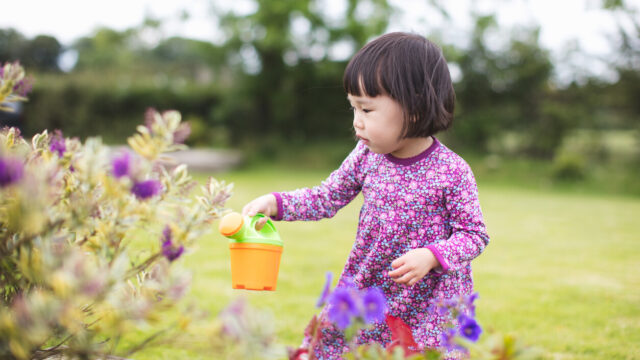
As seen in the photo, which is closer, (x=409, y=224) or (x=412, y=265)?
(x=412, y=265)

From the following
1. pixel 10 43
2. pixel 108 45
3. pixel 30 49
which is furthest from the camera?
pixel 108 45

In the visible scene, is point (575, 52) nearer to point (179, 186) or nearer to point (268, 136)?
point (268, 136)

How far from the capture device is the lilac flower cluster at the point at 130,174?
1.22 meters

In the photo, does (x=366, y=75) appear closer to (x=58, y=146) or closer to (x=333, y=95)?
(x=58, y=146)

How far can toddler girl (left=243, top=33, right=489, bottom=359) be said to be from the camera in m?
2.01

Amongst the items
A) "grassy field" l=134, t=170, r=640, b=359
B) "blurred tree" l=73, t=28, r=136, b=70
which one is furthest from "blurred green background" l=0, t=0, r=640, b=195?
"blurred tree" l=73, t=28, r=136, b=70

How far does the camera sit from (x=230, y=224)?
187cm

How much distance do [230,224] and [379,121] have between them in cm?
64

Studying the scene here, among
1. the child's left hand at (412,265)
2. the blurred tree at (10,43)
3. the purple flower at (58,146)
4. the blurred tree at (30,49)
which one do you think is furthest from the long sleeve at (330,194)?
the blurred tree at (10,43)

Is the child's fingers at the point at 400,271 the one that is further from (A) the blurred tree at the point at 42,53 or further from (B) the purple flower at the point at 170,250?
(A) the blurred tree at the point at 42,53

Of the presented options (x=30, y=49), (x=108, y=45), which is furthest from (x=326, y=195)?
(x=108, y=45)

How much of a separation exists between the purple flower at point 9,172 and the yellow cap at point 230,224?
821 millimetres

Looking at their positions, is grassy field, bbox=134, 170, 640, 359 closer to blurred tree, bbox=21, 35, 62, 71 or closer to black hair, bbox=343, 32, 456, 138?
black hair, bbox=343, 32, 456, 138

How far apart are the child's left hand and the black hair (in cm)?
46
